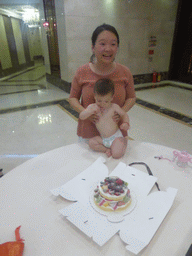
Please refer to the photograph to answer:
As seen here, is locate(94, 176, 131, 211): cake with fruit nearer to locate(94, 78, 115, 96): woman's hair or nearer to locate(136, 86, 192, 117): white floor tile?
locate(94, 78, 115, 96): woman's hair

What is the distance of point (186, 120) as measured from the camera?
329 centimetres

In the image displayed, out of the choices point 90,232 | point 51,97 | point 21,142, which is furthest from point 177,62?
point 90,232

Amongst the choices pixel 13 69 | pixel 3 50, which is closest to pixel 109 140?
pixel 3 50

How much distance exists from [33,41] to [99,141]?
765cm

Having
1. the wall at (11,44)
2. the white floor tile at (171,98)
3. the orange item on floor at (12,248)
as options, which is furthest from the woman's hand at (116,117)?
the wall at (11,44)

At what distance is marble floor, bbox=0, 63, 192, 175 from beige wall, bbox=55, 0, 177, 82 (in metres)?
0.95

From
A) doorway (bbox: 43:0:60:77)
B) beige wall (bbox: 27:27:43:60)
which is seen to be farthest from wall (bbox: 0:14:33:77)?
doorway (bbox: 43:0:60:77)

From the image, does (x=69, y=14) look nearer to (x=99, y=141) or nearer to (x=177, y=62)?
(x=177, y=62)

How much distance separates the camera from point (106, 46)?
104 centimetres

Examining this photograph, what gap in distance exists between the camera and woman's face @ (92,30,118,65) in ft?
3.39

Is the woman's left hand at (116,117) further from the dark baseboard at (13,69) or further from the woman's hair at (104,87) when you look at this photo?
the dark baseboard at (13,69)

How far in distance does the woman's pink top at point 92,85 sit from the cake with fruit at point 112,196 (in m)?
0.52

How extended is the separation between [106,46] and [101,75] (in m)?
0.19

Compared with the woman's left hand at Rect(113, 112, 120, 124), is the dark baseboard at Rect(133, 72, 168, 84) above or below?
below
